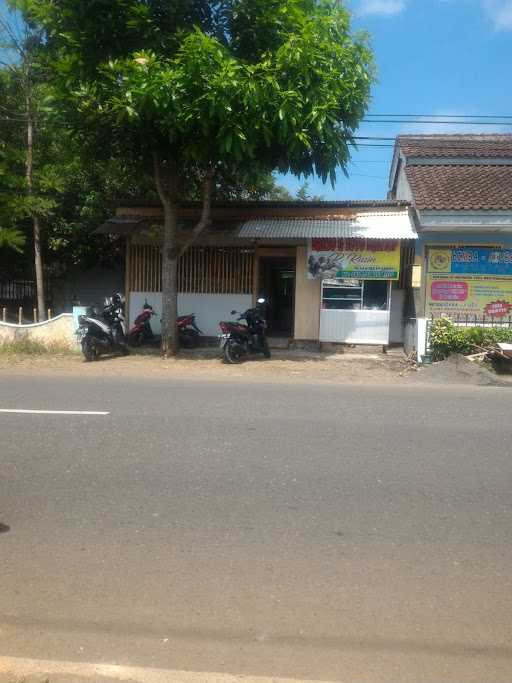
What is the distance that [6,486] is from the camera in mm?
5340

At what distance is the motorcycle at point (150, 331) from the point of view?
574 inches

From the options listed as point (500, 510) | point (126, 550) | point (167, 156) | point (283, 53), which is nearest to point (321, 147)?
point (283, 53)

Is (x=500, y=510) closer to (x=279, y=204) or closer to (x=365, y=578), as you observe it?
(x=365, y=578)

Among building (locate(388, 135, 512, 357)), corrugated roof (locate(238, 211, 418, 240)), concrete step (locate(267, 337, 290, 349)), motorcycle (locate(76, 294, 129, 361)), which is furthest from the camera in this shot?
concrete step (locate(267, 337, 290, 349))

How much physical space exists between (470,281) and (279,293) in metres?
5.06

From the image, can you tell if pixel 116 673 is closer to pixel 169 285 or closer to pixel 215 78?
pixel 215 78

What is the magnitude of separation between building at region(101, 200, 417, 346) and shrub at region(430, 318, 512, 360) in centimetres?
207

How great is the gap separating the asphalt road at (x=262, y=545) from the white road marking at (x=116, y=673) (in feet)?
0.27

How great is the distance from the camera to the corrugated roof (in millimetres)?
13883

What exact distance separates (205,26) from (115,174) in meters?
5.00

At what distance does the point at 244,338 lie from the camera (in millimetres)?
13117

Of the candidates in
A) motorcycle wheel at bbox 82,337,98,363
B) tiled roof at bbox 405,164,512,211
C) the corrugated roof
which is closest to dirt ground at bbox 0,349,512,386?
motorcycle wheel at bbox 82,337,98,363

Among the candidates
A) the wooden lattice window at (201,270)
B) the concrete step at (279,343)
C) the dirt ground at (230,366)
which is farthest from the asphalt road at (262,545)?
the wooden lattice window at (201,270)

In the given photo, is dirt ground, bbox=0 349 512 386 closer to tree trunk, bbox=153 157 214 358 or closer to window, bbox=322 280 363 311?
tree trunk, bbox=153 157 214 358
